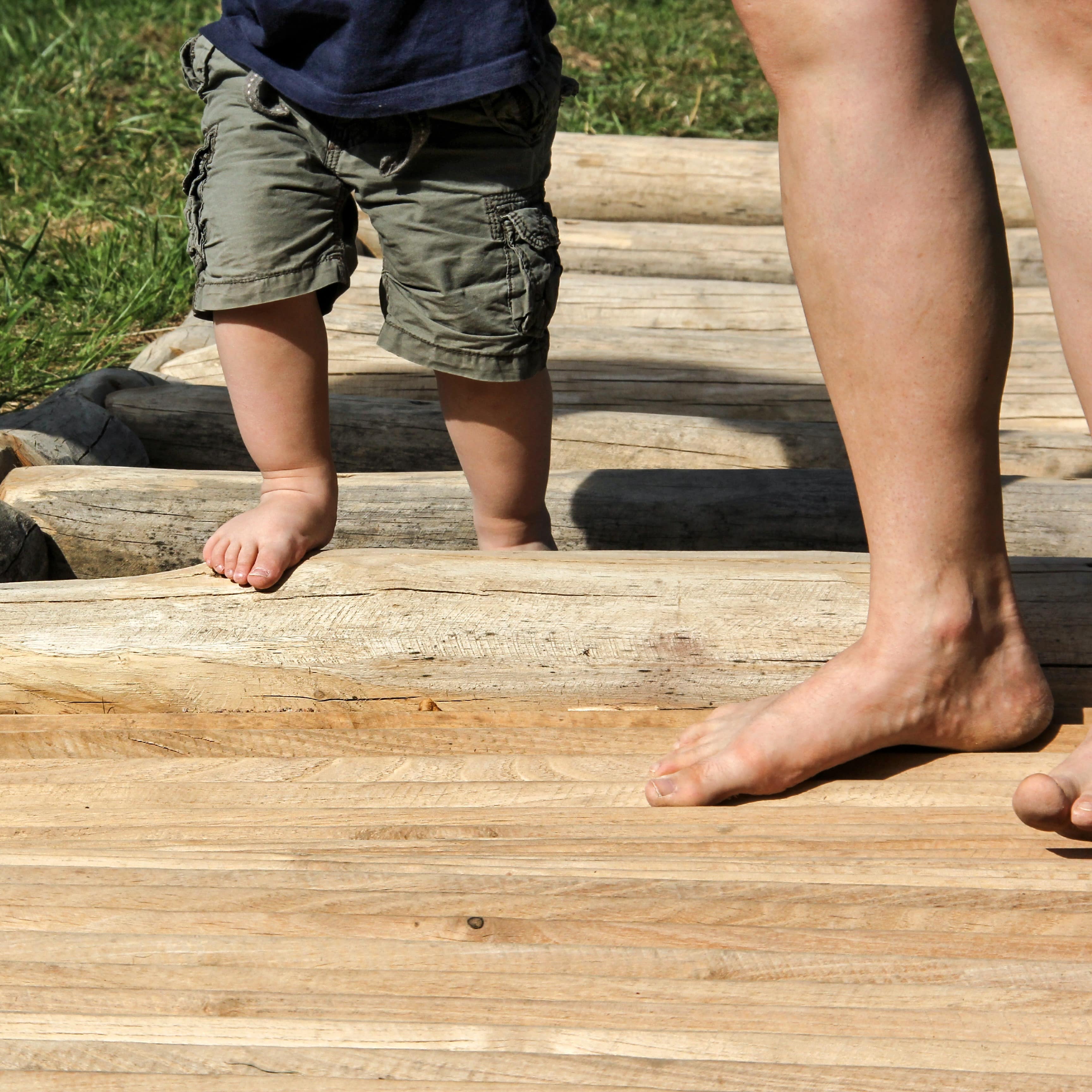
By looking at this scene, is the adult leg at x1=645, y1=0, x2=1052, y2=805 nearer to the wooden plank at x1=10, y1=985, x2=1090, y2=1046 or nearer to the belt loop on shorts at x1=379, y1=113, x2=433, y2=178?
the wooden plank at x1=10, y1=985, x2=1090, y2=1046

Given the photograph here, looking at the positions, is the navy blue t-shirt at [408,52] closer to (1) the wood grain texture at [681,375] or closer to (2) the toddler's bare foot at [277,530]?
(2) the toddler's bare foot at [277,530]

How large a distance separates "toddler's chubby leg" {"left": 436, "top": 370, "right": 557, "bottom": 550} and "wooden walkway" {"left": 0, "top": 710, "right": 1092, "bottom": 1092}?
1.95 feet

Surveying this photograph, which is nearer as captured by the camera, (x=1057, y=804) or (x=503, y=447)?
(x=1057, y=804)

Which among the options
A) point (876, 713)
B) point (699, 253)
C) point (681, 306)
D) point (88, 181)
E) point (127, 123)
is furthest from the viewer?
point (127, 123)

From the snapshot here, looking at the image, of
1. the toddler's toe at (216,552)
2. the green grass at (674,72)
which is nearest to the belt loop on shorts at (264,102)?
the toddler's toe at (216,552)

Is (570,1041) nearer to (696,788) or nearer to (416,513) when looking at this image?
(696,788)

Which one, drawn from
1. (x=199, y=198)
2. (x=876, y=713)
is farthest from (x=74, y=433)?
(x=876, y=713)

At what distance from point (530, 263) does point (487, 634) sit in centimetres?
61

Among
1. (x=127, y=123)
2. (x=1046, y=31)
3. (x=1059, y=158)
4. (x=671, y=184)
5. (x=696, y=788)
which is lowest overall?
(x=127, y=123)

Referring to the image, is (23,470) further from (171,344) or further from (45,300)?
(45,300)

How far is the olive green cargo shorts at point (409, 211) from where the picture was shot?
6.17 ft

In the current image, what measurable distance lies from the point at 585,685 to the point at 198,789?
20.2 inches

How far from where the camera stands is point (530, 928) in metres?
1.16

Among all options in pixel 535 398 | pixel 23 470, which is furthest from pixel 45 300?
pixel 535 398
